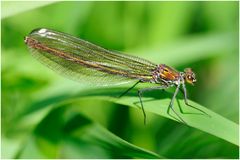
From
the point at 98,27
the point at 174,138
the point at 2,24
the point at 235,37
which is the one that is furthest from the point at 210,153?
the point at 2,24

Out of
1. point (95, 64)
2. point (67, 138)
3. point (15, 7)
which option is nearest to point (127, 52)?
point (95, 64)

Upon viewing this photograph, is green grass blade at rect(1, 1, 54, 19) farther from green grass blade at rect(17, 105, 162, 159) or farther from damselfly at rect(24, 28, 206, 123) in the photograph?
green grass blade at rect(17, 105, 162, 159)

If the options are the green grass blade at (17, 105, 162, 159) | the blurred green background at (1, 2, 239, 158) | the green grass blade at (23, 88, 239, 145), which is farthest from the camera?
the blurred green background at (1, 2, 239, 158)

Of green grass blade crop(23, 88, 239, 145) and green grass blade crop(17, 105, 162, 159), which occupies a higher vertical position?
green grass blade crop(23, 88, 239, 145)

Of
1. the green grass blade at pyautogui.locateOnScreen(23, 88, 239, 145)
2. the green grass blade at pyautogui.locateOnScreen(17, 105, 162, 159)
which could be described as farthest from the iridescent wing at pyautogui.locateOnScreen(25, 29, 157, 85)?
the green grass blade at pyautogui.locateOnScreen(17, 105, 162, 159)

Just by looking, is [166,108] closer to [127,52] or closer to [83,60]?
[83,60]

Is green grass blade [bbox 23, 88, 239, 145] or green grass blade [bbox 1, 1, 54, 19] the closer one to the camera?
green grass blade [bbox 23, 88, 239, 145]

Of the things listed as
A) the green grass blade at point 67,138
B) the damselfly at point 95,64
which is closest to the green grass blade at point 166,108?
the green grass blade at point 67,138
